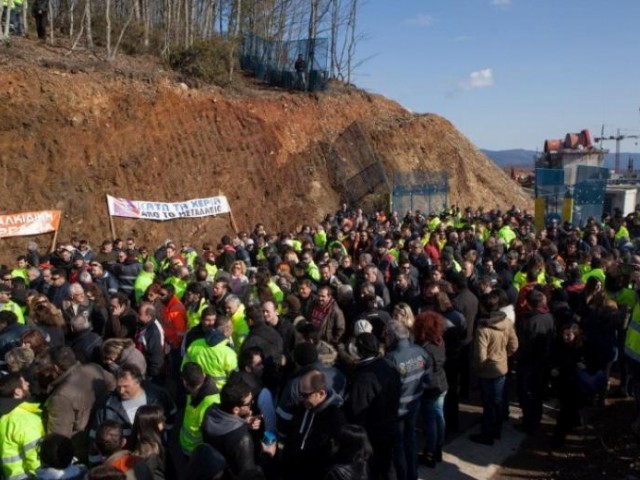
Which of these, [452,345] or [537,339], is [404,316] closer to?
[452,345]

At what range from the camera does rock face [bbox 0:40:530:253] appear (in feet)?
53.8

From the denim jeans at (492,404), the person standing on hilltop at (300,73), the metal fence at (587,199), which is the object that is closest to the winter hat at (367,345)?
the denim jeans at (492,404)

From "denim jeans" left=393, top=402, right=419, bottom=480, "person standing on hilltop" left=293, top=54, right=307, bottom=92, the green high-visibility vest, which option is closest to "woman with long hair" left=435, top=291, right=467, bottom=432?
"denim jeans" left=393, top=402, right=419, bottom=480

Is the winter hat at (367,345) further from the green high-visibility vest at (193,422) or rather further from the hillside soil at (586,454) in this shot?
the hillside soil at (586,454)

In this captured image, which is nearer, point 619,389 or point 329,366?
point 329,366

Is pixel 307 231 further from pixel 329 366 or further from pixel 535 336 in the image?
pixel 329 366

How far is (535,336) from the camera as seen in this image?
22.2 feet

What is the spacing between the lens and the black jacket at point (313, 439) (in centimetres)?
439

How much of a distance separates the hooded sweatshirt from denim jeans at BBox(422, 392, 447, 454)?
0.67m

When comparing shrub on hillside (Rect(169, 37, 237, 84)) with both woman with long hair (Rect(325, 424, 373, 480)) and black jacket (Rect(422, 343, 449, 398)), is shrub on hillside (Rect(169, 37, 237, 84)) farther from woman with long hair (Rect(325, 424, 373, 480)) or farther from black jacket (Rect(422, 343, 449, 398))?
woman with long hair (Rect(325, 424, 373, 480))

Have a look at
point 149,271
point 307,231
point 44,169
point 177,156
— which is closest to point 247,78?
point 177,156

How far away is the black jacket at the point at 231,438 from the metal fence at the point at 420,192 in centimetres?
1777

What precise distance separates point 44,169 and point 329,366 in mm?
13969

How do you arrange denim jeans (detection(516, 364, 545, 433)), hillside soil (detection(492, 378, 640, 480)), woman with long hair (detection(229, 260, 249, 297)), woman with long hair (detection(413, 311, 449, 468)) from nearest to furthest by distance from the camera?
woman with long hair (detection(413, 311, 449, 468)) < hillside soil (detection(492, 378, 640, 480)) < denim jeans (detection(516, 364, 545, 433)) < woman with long hair (detection(229, 260, 249, 297))
